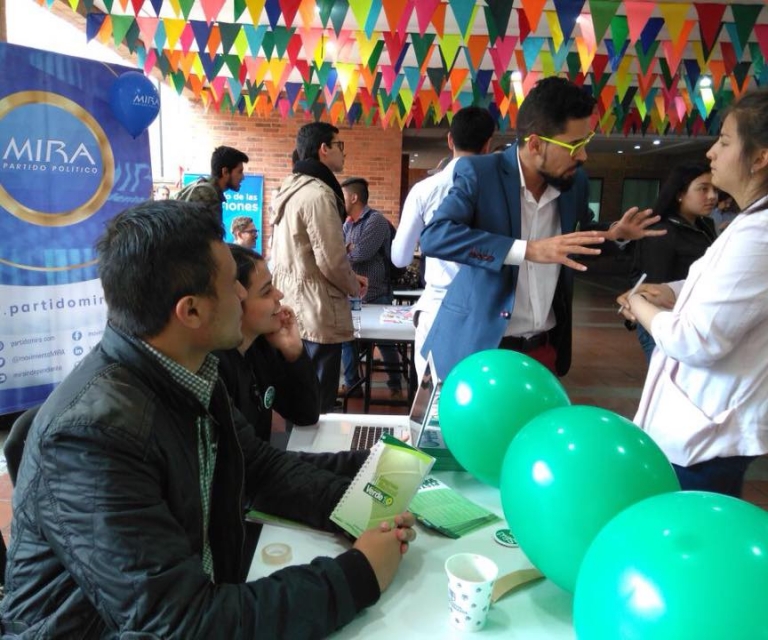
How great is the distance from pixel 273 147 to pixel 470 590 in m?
9.17

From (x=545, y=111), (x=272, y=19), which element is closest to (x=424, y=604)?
(x=545, y=111)

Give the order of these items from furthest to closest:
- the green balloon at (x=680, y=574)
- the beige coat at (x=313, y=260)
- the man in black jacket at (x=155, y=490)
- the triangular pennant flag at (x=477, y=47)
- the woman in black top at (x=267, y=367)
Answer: the triangular pennant flag at (x=477, y=47) → the beige coat at (x=313, y=260) → the woman in black top at (x=267, y=367) → the man in black jacket at (x=155, y=490) → the green balloon at (x=680, y=574)

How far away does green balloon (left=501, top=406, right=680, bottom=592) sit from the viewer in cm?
90

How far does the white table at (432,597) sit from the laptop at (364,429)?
43 centimetres

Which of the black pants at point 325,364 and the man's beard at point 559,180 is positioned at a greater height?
the man's beard at point 559,180

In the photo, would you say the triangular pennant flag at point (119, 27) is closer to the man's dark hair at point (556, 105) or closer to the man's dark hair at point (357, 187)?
the man's dark hair at point (357, 187)

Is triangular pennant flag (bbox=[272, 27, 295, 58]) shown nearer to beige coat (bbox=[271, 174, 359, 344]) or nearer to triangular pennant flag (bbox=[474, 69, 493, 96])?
triangular pennant flag (bbox=[474, 69, 493, 96])

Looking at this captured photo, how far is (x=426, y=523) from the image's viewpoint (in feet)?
3.91

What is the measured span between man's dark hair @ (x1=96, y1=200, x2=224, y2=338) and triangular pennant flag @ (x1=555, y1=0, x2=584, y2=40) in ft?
13.3

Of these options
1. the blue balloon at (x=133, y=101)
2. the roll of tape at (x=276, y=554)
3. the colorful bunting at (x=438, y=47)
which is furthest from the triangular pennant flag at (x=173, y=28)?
the roll of tape at (x=276, y=554)

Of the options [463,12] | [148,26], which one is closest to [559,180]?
[463,12]

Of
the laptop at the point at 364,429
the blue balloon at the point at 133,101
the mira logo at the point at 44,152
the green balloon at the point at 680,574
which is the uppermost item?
the blue balloon at the point at 133,101

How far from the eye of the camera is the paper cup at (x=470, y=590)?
858mm

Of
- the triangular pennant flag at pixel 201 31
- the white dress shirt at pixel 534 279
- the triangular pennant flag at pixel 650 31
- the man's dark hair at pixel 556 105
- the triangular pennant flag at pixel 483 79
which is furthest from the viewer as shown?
the triangular pennant flag at pixel 483 79
